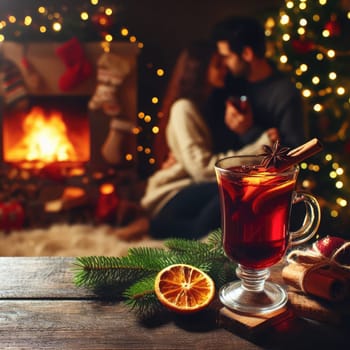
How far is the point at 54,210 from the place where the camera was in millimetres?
3426

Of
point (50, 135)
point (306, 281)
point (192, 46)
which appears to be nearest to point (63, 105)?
point (50, 135)

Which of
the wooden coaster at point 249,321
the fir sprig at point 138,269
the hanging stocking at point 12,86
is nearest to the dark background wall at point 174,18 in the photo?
the hanging stocking at point 12,86

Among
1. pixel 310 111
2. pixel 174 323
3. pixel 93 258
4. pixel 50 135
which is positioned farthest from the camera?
pixel 50 135

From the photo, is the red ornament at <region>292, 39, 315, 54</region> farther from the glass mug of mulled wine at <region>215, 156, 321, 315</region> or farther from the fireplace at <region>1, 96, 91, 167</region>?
the glass mug of mulled wine at <region>215, 156, 321, 315</region>

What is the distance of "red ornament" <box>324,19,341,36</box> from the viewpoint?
3.06 m

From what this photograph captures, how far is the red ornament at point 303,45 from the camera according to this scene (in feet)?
10.2

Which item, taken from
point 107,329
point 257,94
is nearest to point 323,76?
point 257,94

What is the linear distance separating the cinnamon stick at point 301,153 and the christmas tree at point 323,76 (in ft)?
6.88

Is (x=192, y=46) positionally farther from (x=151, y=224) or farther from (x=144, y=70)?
(x=151, y=224)

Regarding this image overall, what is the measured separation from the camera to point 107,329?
1.03 m

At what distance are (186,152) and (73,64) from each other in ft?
2.69

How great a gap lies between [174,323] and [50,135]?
258 cm

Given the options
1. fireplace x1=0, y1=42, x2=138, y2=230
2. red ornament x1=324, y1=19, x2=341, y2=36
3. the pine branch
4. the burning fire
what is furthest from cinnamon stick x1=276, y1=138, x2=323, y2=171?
the burning fire

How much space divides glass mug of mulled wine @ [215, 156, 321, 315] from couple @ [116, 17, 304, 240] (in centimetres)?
203
